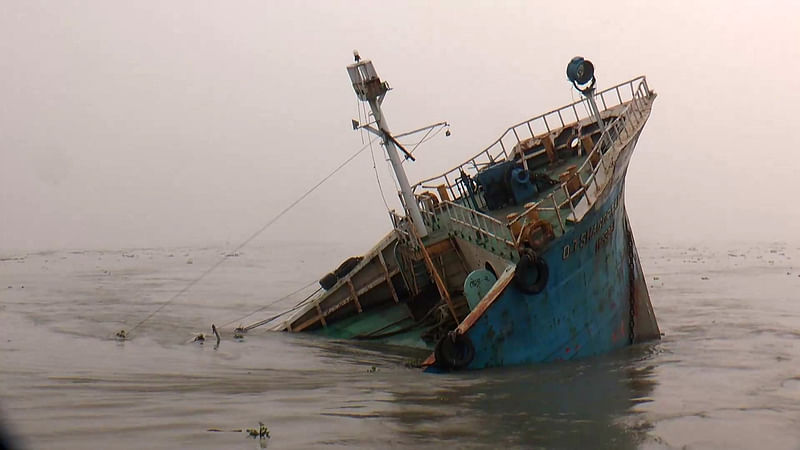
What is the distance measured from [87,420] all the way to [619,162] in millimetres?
14164

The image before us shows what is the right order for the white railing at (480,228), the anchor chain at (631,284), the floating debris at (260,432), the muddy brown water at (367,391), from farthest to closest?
the anchor chain at (631,284) → the white railing at (480,228) → the muddy brown water at (367,391) → the floating debris at (260,432)

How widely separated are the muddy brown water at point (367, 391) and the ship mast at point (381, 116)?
3.70 meters

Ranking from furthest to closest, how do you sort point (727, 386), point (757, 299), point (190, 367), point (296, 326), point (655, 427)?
point (757, 299) → point (296, 326) → point (190, 367) → point (727, 386) → point (655, 427)

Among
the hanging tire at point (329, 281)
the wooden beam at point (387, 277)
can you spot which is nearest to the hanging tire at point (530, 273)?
the wooden beam at point (387, 277)

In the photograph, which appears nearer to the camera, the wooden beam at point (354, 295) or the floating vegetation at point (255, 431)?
the floating vegetation at point (255, 431)

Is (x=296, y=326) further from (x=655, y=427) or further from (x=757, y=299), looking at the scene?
(x=757, y=299)

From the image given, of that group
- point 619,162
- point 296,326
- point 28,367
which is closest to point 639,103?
point 619,162

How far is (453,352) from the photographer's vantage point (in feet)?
50.4

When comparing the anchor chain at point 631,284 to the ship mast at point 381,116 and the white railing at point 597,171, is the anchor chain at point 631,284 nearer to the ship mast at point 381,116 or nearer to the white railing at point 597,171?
the white railing at point 597,171

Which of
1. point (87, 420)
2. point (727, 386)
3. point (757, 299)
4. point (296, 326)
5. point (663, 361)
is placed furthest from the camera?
point (757, 299)

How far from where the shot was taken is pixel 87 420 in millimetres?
10594

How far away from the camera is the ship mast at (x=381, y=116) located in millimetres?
20641

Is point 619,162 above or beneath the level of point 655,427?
above

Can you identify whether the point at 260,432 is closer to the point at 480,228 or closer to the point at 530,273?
the point at 530,273
